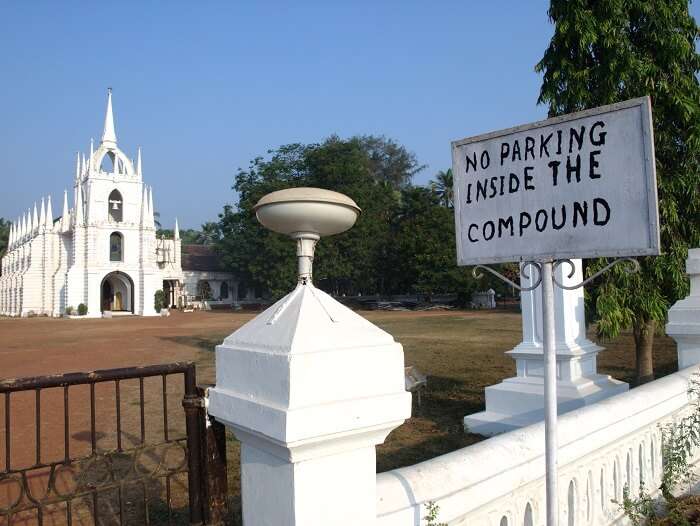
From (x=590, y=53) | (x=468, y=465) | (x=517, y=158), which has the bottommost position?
(x=468, y=465)

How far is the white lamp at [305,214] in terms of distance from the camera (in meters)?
1.78

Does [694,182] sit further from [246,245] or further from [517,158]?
[246,245]

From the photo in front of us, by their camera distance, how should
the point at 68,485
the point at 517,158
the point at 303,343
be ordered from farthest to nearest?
the point at 68,485 < the point at 517,158 < the point at 303,343

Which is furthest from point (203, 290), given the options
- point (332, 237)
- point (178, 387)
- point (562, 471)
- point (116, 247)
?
point (562, 471)

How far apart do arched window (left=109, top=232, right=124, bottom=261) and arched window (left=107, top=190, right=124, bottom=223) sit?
1243mm

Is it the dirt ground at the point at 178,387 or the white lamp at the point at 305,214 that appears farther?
the dirt ground at the point at 178,387

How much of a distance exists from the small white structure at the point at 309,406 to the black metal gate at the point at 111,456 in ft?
2.15

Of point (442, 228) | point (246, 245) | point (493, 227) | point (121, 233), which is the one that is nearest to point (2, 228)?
point (121, 233)

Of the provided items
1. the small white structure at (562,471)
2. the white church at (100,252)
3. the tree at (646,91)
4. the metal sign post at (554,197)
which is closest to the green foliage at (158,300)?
the white church at (100,252)

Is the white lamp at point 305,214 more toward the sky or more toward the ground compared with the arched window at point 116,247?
more toward the ground

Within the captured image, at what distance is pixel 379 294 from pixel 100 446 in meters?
34.3

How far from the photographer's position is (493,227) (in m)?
2.04

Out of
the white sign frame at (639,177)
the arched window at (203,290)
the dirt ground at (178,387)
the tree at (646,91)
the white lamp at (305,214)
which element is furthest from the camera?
the arched window at (203,290)

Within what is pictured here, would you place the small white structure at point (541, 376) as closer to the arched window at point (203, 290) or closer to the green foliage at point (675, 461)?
the green foliage at point (675, 461)
